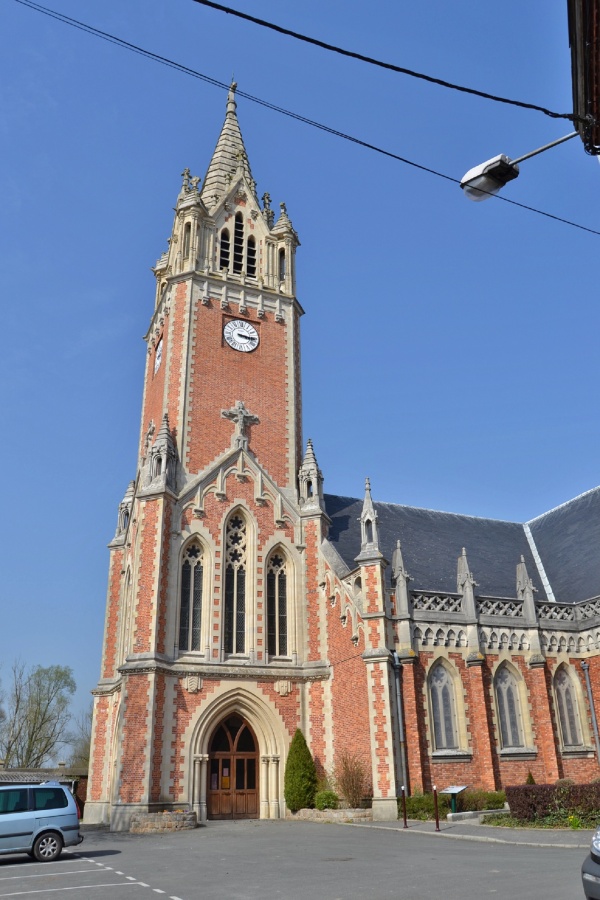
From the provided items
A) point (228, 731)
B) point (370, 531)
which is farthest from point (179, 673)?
point (370, 531)

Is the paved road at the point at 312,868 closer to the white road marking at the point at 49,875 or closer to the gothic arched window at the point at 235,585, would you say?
the white road marking at the point at 49,875

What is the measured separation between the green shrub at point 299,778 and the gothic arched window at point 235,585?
360 centimetres

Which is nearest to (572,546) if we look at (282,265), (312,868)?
(282,265)

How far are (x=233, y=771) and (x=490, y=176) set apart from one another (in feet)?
68.6

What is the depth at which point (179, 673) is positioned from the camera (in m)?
23.5

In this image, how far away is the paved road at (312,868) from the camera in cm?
987

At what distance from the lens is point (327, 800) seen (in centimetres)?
2223

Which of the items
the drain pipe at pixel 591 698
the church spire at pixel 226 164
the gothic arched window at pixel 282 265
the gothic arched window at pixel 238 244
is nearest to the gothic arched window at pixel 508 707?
the drain pipe at pixel 591 698

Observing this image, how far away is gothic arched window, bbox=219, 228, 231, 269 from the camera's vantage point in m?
31.9

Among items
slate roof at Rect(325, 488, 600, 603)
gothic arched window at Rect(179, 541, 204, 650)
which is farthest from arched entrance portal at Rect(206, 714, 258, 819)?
slate roof at Rect(325, 488, 600, 603)

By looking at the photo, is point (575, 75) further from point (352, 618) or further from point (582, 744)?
point (582, 744)

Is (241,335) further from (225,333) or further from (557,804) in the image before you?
(557,804)

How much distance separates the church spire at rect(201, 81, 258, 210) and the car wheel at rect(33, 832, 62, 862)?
25862mm

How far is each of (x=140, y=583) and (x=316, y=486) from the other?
299 inches
